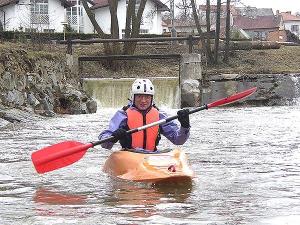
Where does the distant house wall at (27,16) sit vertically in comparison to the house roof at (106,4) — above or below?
below

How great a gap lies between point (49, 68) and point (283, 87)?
30.7 feet

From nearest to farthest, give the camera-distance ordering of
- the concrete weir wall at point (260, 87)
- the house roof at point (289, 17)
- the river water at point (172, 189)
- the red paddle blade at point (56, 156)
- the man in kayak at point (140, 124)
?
the river water at point (172, 189)
the red paddle blade at point (56, 156)
the man in kayak at point (140, 124)
the concrete weir wall at point (260, 87)
the house roof at point (289, 17)

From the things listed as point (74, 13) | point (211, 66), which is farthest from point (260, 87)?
point (74, 13)

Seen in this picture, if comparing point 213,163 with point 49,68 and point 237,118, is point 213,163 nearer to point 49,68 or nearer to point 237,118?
point 237,118

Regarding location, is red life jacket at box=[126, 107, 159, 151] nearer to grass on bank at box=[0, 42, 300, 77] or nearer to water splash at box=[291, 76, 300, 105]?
grass on bank at box=[0, 42, 300, 77]

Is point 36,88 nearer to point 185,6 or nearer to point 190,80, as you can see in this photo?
point 190,80

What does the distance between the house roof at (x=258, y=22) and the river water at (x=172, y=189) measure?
72.8 m

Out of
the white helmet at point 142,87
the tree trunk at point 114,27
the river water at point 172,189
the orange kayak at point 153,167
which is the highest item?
the tree trunk at point 114,27

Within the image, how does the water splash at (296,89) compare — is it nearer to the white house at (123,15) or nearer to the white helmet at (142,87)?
the white helmet at (142,87)

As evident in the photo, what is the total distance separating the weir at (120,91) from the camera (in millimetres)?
22328

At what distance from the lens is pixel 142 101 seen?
7496mm

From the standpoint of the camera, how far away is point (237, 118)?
1750cm

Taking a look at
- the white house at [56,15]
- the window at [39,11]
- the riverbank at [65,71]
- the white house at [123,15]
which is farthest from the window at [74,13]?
the riverbank at [65,71]

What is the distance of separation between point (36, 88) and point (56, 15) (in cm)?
3213
